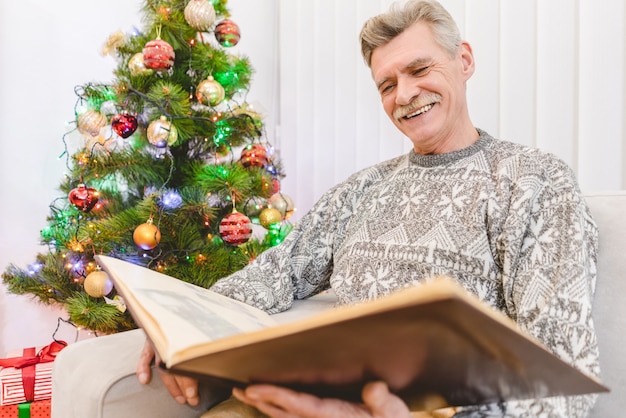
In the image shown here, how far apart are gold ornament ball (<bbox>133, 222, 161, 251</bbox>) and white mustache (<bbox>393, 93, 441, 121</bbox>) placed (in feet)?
2.37

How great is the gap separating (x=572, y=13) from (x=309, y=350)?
3.99 feet

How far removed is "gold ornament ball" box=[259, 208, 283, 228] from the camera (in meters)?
1.48

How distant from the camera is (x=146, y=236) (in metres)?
1.28

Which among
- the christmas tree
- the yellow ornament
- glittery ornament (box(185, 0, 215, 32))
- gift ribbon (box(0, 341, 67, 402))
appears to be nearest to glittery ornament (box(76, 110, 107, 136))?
the christmas tree

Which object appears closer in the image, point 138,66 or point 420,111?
point 420,111

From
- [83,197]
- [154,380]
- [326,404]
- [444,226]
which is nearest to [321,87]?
[83,197]

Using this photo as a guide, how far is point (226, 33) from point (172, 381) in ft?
3.72

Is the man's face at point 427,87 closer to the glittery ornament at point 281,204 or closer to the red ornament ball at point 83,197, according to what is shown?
the glittery ornament at point 281,204

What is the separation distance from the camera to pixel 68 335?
1905 mm

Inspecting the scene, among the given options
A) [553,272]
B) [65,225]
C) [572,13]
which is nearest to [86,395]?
[553,272]

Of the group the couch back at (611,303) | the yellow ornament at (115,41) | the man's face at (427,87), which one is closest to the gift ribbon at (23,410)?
the yellow ornament at (115,41)

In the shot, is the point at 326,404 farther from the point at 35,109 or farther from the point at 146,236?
the point at 35,109

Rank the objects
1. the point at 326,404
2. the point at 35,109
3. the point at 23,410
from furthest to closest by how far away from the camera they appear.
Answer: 1. the point at 35,109
2. the point at 23,410
3. the point at 326,404

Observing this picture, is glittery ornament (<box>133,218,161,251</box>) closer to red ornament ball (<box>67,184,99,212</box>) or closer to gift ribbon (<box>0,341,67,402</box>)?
red ornament ball (<box>67,184,99,212</box>)
